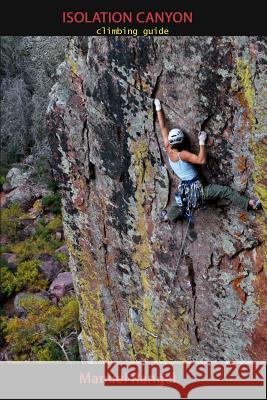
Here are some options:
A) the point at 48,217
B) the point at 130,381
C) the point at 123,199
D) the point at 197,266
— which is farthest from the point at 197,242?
the point at 48,217

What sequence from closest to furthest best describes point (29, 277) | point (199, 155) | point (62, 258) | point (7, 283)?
point (199, 155) → point (29, 277) → point (7, 283) → point (62, 258)

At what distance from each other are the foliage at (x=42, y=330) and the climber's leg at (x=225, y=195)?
32.4ft

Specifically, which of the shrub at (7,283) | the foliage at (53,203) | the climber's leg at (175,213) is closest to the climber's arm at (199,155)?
the climber's leg at (175,213)

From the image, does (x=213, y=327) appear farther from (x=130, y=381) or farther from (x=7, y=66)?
(x=7, y=66)

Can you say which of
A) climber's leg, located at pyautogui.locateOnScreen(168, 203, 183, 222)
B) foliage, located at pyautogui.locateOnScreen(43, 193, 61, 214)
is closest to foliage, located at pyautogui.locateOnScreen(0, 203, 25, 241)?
foliage, located at pyautogui.locateOnScreen(43, 193, 61, 214)

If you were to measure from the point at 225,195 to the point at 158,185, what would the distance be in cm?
113

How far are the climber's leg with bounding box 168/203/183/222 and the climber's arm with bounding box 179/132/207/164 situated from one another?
956 millimetres

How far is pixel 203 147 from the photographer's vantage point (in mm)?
6742

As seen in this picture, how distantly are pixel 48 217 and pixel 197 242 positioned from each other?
50.6 feet

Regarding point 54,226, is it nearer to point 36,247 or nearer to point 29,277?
point 36,247

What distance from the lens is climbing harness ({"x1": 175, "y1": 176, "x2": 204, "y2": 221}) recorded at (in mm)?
7109

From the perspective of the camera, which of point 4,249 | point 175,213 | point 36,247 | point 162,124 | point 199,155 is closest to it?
point 199,155

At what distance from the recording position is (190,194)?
7.20m

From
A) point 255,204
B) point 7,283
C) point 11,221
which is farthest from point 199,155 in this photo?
point 11,221
